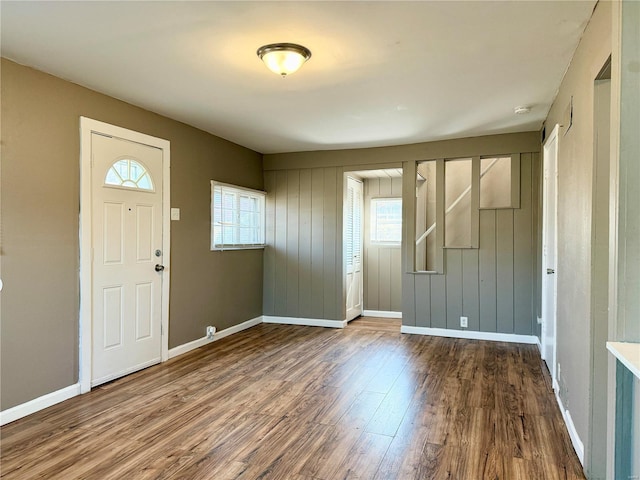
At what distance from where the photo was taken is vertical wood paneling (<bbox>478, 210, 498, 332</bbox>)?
502 centimetres

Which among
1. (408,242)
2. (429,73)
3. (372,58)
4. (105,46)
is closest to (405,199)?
(408,242)

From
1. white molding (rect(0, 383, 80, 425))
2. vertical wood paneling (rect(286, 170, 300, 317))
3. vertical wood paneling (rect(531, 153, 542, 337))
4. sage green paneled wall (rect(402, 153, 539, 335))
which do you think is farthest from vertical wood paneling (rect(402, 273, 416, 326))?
white molding (rect(0, 383, 80, 425))

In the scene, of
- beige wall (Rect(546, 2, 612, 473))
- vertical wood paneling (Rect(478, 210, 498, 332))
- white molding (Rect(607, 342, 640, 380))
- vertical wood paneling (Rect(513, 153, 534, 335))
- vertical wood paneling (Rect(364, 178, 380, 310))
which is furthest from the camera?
vertical wood paneling (Rect(364, 178, 380, 310))

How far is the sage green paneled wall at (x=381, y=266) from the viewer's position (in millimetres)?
6598

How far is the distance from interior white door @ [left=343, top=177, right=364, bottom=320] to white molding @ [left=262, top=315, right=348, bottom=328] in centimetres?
32

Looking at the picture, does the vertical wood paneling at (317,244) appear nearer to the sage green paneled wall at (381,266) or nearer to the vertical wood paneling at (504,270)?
the sage green paneled wall at (381,266)

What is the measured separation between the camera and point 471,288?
5129mm

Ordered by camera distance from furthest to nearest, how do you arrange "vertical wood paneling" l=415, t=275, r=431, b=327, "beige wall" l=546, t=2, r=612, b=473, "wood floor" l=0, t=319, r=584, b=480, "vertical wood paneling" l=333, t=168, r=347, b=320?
1. "vertical wood paneling" l=333, t=168, r=347, b=320
2. "vertical wood paneling" l=415, t=275, r=431, b=327
3. "wood floor" l=0, t=319, r=584, b=480
4. "beige wall" l=546, t=2, r=612, b=473

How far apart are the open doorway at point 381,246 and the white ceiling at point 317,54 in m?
2.37

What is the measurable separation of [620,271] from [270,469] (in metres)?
1.89

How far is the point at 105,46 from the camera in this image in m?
2.64

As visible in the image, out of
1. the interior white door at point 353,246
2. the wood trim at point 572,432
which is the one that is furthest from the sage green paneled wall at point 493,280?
the wood trim at point 572,432

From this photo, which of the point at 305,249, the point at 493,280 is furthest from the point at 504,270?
the point at 305,249

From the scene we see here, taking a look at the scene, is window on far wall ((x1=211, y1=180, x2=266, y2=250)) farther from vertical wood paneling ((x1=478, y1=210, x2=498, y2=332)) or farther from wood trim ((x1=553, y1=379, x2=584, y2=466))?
wood trim ((x1=553, y1=379, x2=584, y2=466))
